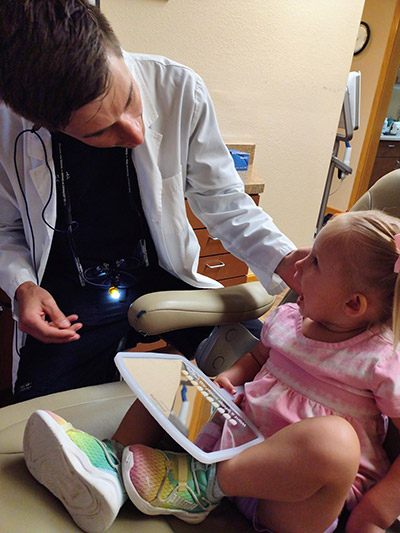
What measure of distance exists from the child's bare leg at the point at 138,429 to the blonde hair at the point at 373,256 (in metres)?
0.42

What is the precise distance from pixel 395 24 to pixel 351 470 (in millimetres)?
4132

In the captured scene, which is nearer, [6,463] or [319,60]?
[6,463]

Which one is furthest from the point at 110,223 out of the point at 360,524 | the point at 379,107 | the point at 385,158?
the point at 385,158

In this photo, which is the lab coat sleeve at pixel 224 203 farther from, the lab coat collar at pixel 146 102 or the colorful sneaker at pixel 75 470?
the colorful sneaker at pixel 75 470

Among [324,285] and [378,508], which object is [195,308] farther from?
[378,508]

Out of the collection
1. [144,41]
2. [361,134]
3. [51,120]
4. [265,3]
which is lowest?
[361,134]

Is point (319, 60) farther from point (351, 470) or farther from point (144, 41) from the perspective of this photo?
point (351, 470)

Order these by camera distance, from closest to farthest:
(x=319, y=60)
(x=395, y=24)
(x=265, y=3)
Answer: (x=265, y=3) → (x=319, y=60) → (x=395, y=24)

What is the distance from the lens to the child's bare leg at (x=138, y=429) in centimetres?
73

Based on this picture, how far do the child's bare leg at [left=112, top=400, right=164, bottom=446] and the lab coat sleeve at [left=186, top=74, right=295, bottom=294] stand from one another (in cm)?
42

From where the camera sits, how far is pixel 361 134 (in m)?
4.02

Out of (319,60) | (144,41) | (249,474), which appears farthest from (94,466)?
(319,60)

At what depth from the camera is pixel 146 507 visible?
0.62 meters

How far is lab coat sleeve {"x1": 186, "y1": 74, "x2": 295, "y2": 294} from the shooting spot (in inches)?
38.7
